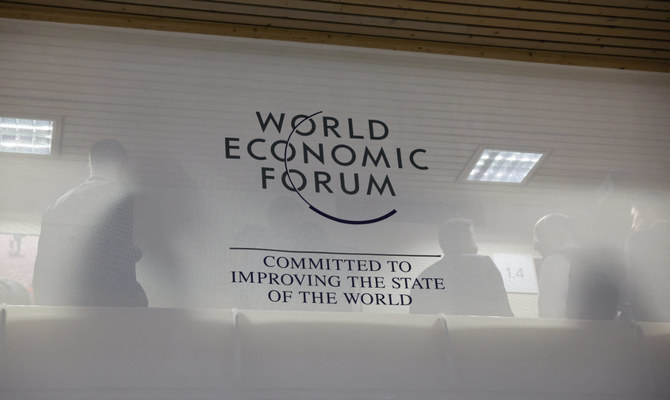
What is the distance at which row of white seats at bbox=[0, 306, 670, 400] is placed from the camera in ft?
9.82

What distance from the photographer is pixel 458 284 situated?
3.56 meters

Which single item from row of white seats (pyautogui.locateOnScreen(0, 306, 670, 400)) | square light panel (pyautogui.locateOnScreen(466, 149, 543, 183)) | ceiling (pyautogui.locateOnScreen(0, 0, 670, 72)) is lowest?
row of white seats (pyautogui.locateOnScreen(0, 306, 670, 400))

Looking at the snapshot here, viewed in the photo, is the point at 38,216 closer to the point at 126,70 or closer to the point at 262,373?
the point at 126,70

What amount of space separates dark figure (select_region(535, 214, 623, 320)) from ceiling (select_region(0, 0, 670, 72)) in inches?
41.1

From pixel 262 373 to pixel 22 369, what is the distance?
2.91ft

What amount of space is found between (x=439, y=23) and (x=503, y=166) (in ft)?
2.81

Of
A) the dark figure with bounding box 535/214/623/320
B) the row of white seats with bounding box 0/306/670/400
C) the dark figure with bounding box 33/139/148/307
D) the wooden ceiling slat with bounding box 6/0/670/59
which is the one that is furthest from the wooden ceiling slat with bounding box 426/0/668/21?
the dark figure with bounding box 33/139/148/307

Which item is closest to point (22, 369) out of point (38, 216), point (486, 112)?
point (38, 216)

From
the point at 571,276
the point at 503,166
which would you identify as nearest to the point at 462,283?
the point at 571,276

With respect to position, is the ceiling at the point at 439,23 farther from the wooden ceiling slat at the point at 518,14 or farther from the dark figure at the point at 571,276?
the dark figure at the point at 571,276

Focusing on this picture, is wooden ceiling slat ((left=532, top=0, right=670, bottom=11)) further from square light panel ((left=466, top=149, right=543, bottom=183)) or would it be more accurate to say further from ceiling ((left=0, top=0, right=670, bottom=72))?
square light panel ((left=466, top=149, right=543, bottom=183))

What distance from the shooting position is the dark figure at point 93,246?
324 cm

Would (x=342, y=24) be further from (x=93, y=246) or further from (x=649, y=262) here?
(x=649, y=262)

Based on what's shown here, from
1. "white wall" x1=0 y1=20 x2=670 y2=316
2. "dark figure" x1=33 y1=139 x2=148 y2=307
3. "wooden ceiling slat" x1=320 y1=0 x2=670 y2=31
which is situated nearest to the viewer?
"dark figure" x1=33 y1=139 x2=148 y2=307
